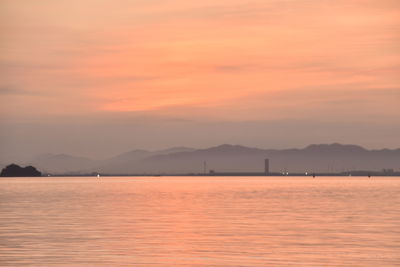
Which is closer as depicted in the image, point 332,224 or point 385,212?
point 332,224

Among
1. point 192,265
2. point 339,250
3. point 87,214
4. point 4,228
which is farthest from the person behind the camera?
point 87,214

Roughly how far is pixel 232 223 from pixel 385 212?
74.9ft

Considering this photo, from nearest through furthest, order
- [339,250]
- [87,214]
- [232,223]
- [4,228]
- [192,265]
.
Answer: [192,265], [339,250], [4,228], [232,223], [87,214]

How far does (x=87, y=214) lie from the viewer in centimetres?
8300

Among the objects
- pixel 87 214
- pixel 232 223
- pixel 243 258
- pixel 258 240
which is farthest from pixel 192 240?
pixel 87 214

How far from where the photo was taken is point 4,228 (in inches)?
2525

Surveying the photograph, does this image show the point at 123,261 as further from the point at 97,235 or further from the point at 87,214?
the point at 87,214

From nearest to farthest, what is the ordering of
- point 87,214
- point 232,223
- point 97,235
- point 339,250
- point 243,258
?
1. point 243,258
2. point 339,250
3. point 97,235
4. point 232,223
5. point 87,214

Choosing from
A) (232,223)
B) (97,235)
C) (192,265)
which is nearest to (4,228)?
(97,235)

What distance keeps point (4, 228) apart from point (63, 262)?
77.5 ft

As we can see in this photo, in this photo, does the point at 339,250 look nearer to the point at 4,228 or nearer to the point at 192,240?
the point at 192,240

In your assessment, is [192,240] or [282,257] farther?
[192,240]

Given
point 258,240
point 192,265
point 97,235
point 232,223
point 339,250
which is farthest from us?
point 232,223

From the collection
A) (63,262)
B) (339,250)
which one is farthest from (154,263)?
(339,250)
